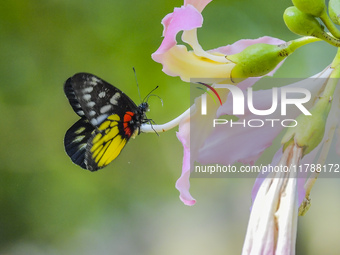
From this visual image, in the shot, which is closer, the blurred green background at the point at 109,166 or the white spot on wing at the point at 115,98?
the white spot on wing at the point at 115,98

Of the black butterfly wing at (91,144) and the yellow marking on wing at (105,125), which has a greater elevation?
the yellow marking on wing at (105,125)

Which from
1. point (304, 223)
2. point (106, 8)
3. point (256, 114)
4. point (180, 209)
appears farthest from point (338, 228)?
point (256, 114)

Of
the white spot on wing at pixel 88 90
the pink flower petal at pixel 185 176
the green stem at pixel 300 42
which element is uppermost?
the white spot on wing at pixel 88 90

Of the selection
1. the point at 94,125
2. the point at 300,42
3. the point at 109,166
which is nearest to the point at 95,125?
the point at 94,125

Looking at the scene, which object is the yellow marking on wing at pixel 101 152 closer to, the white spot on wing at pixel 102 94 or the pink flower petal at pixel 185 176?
the white spot on wing at pixel 102 94

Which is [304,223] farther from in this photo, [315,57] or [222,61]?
[222,61]

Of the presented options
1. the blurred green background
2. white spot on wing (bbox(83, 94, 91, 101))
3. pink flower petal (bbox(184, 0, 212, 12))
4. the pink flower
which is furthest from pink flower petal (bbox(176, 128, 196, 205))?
the blurred green background

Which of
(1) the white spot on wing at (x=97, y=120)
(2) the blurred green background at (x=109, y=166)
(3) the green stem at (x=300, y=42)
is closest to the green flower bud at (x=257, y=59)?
(3) the green stem at (x=300, y=42)
